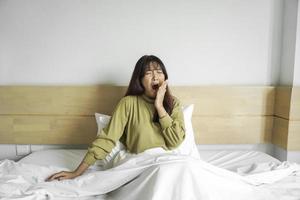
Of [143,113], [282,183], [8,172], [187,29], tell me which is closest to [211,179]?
[282,183]

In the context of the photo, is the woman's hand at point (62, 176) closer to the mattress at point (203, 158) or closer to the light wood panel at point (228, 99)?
the mattress at point (203, 158)

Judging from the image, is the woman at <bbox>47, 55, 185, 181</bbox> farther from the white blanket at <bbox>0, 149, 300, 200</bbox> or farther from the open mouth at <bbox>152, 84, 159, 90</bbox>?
the white blanket at <bbox>0, 149, 300, 200</bbox>

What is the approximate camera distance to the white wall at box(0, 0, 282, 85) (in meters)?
1.91

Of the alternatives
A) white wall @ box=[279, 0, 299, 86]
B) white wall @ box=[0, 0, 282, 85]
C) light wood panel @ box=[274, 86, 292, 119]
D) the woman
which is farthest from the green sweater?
white wall @ box=[279, 0, 299, 86]

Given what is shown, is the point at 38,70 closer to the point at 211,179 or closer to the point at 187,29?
the point at 187,29

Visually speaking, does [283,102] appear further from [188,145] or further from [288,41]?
[188,145]

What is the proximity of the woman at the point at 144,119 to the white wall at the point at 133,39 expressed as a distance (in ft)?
1.26

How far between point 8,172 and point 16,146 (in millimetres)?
563

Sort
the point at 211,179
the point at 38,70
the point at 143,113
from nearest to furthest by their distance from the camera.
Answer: the point at 211,179, the point at 143,113, the point at 38,70

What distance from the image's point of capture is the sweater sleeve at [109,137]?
142 cm

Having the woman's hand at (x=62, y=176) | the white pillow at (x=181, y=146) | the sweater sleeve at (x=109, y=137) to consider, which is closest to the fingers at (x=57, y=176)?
the woman's hand at (x=62, y=176)

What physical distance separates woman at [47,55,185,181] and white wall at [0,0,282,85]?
0.39 metres

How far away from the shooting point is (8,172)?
143cm

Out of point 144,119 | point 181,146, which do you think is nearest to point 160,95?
point 144,119
